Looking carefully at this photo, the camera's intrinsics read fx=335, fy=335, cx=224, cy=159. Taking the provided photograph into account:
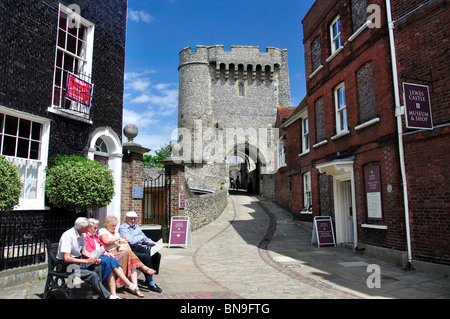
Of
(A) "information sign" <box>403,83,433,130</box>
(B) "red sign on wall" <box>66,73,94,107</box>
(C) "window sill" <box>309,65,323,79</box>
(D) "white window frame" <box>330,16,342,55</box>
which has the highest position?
(D) "white window frame" <box>330,16,342,55</box>

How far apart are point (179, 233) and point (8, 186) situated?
633cm

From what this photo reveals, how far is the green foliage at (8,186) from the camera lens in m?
5.69

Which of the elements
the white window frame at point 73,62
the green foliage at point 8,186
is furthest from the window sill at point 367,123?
the green foliage at point 8,186

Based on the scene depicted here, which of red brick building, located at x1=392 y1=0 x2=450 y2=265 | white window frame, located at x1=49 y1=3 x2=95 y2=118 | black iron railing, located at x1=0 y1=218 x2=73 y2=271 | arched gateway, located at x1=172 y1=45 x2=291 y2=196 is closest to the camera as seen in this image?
black iron railing, located at x1=0 y1=218 x2=73 y2=271

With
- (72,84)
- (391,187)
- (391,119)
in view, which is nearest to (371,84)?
(391,119)

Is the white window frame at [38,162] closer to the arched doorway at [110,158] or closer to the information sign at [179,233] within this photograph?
the arched doorway at [110,158]

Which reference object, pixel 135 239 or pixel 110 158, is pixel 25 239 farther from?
pixel 110 158

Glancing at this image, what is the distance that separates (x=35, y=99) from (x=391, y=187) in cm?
914

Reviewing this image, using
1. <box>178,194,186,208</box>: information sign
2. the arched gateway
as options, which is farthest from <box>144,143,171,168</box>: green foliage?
<box>178,194,186,208</box>: information sign

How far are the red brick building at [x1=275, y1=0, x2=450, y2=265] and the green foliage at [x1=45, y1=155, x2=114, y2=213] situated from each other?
703 cm

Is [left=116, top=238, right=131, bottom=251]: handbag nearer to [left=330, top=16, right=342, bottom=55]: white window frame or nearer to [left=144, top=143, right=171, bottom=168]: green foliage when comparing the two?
[left=330, top=16, right=342, bottom=55]: white window frame

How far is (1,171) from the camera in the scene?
18.8 ft

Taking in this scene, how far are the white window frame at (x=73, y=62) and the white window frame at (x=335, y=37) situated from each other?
828 cm

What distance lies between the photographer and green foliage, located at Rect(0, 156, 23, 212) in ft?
18.7
